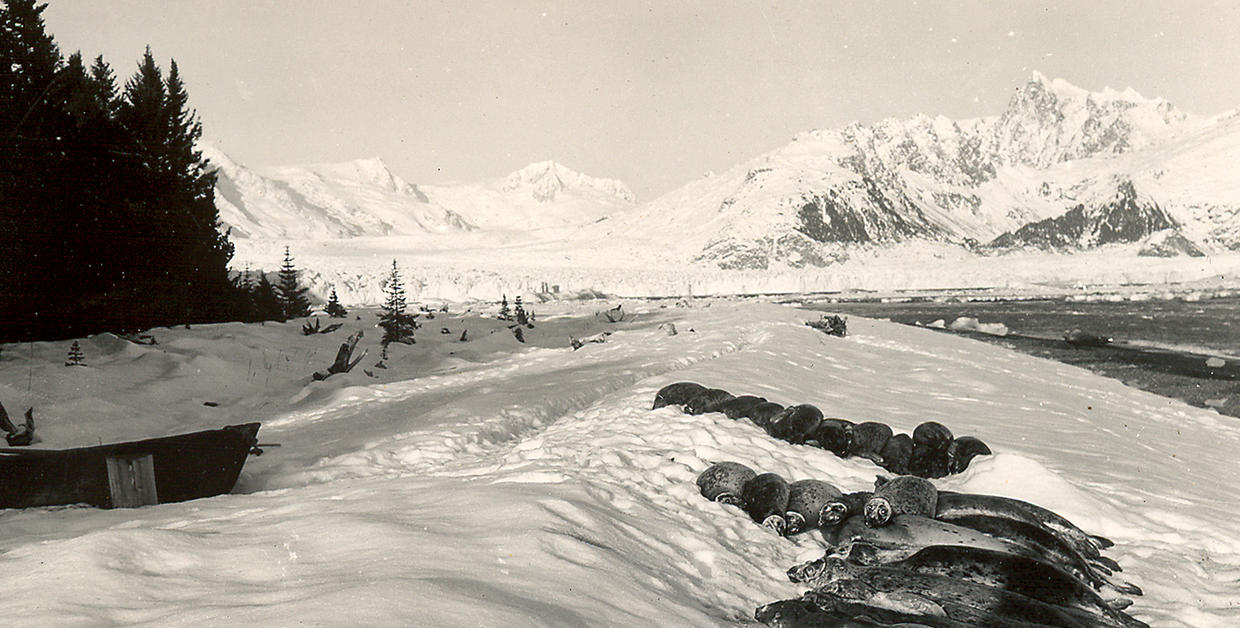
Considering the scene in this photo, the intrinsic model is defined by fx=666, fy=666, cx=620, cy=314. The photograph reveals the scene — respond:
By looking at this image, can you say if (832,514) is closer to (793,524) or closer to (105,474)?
(793,524)

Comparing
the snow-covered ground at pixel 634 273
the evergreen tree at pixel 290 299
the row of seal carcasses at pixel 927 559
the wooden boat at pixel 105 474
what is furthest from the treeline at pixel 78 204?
the snow-covered ground at pixel 634 273

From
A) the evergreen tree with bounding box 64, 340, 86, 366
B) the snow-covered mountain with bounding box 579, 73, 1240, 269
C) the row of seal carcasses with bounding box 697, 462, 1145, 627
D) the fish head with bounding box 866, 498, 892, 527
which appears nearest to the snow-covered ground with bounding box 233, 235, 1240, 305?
the snow-covered mountain with bounding box 579, 73, 1240, 269

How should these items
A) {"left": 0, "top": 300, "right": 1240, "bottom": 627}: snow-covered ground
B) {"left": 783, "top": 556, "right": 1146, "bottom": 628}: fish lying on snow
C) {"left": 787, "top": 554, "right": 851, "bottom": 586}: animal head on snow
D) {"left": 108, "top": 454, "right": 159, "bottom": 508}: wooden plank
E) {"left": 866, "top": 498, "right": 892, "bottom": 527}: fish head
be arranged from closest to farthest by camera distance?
1. {"left": 0, "top": 300, "right": 1240, "bottom": 627}: snow-covered ground
2. {"left": 783, "top": 556, "right": 1146, "bottom": 628}: fish lying on snow
3. {"left": 787, "top": 554, "right": 851, "bottom": 586}: animal head on snow
4. {"left": 866, "top": 498, "right": 892, "bottom": 527}: fish head
5. {"left": 108, "top": 454, "right": 159, "bottom": 508}: wooden plank

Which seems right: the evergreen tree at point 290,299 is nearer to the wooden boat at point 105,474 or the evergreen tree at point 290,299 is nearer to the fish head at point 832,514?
the wooden boat at point 105,474

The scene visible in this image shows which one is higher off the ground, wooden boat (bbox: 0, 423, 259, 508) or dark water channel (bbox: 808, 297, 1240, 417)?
wooden boat (bbox: 0, 423, 259, 508)

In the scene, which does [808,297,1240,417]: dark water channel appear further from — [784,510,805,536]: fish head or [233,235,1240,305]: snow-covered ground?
[233,235,1240,305]: snow-covered ground

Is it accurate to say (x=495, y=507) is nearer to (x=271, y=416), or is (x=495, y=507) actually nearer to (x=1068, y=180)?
(x=271, y=416)

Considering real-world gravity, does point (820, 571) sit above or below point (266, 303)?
below

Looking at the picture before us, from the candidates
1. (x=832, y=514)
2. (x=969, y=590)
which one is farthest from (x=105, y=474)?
(x=969, y=590)
